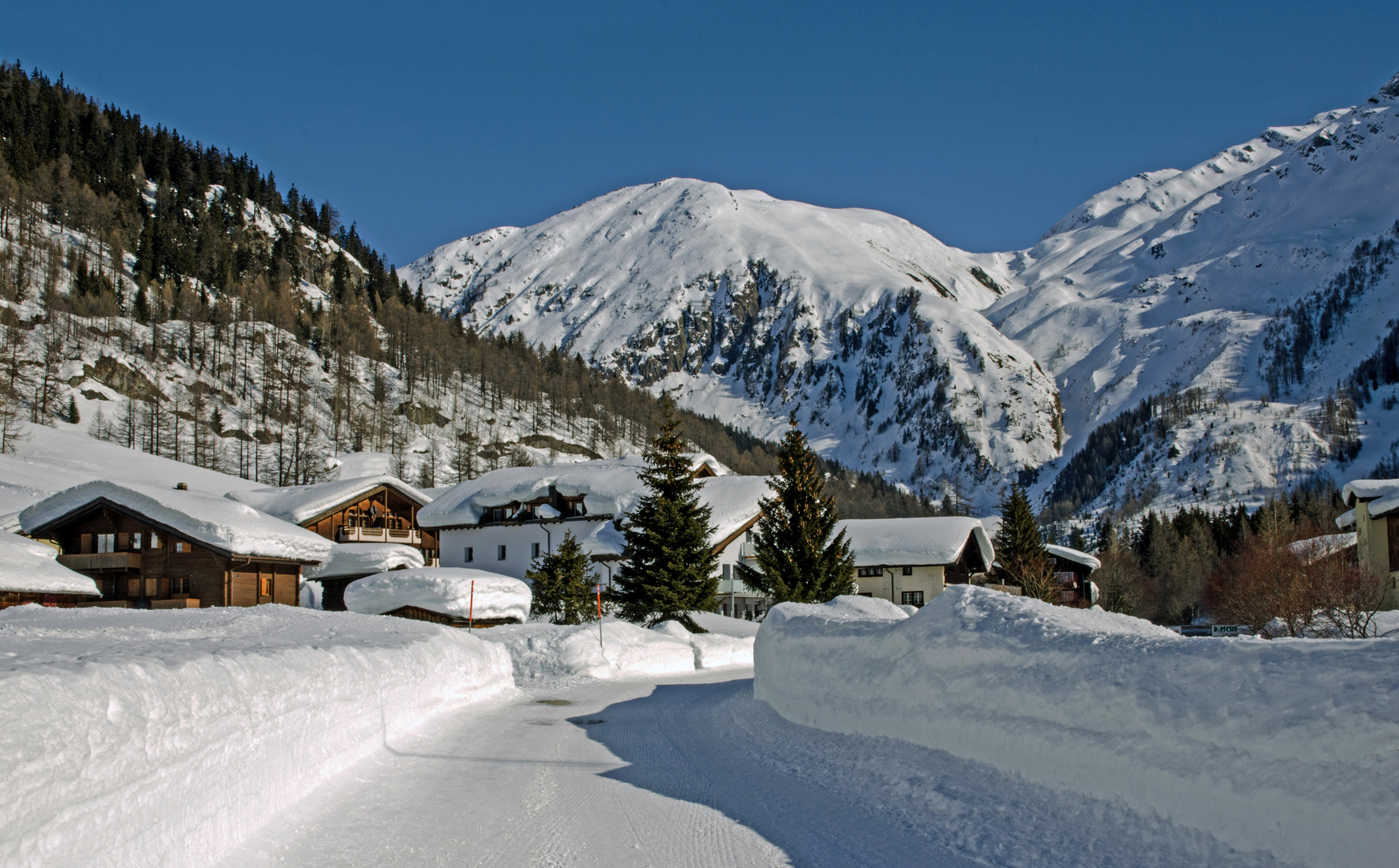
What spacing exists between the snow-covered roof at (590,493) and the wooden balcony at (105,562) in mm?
20913

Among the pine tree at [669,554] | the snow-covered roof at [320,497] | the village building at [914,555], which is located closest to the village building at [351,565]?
the snow-covered roof at [320,497]

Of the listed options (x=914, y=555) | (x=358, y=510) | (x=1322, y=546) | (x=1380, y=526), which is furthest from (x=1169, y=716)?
(x=358, y=510)

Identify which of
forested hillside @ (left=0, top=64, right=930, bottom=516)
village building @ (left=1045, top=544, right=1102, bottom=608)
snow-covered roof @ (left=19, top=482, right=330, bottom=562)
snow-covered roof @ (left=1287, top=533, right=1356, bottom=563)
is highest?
forested hillside @ (left=0, top=64, right=930, bottom=516)

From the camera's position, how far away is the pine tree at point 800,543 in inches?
1494

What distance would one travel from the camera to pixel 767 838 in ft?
27.7

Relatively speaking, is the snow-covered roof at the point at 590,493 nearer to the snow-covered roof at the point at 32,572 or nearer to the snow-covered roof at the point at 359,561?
the snow-covered roof at the point at 359,561

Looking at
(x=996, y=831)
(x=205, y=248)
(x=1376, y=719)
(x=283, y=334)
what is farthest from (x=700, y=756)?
(x=205, y=248)

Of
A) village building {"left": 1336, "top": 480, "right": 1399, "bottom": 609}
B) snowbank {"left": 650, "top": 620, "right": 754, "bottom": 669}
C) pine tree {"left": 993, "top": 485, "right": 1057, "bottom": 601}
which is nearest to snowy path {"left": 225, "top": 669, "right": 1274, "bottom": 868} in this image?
snowbank {"left": 650, "top": 620, "right": 754, "bottom": 669}

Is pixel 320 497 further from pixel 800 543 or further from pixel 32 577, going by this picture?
pixel 800 543

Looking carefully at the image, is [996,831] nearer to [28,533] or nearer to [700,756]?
[700,756]

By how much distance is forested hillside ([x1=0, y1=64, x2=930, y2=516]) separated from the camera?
100938 millimetres

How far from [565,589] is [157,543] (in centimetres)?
2129

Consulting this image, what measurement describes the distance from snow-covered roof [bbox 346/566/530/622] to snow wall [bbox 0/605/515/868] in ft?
96.2

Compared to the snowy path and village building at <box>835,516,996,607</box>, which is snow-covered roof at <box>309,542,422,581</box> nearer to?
village building at <box>835,516,996,607</box>
